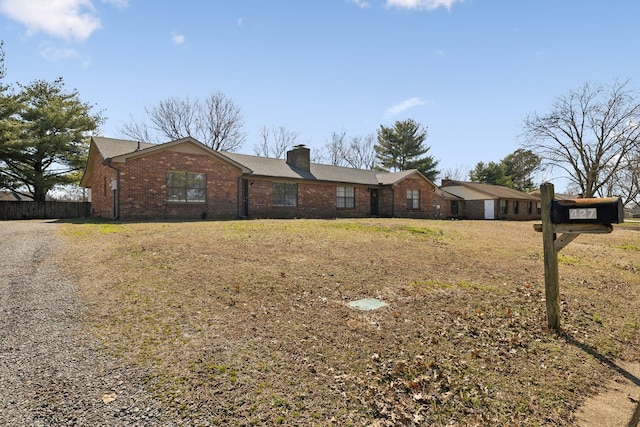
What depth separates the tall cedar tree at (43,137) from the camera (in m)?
25.7

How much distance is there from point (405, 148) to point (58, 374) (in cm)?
4557

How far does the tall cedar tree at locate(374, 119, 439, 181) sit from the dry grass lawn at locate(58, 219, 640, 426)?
38.6 m

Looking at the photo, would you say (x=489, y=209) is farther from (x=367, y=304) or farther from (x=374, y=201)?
(x=367, y=304)

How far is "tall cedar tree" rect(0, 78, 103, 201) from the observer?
84.3ft

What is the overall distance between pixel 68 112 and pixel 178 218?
19241 millimetres

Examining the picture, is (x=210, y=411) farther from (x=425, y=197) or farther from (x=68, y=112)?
(x=68, y=112)

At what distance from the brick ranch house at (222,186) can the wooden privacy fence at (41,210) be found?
2.09 metres

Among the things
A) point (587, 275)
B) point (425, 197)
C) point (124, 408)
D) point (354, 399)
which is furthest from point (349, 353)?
point (425, 197)

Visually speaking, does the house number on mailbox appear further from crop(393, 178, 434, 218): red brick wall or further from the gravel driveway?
crop(393, 178, 434, 218): red brick wall

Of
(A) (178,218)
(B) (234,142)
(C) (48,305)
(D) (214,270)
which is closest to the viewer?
(C) (48,305)

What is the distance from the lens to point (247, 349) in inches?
154

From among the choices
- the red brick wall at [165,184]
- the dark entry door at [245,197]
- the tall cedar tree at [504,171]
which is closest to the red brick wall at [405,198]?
the dark entry door at [245,197]

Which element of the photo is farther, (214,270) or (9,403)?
(214,270)

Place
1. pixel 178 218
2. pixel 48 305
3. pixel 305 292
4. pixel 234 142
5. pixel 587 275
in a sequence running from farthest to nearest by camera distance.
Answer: pixel 234 142
pixel 178 218
pixel 587 275
pixel 305 292
pixel 48 305
